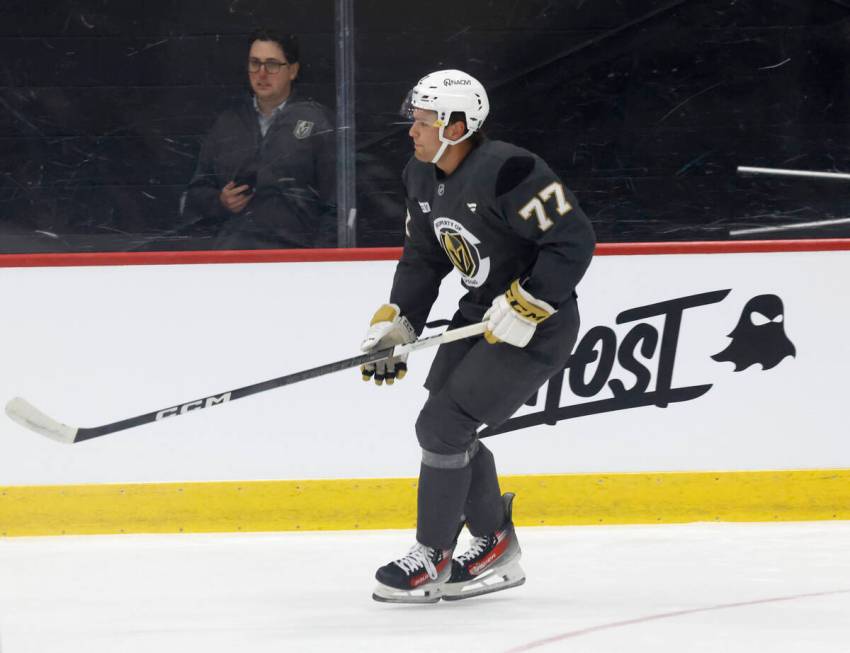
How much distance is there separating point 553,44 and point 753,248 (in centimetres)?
90

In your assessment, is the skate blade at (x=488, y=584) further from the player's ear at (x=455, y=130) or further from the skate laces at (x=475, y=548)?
the player's ear at (x=455, y=130)

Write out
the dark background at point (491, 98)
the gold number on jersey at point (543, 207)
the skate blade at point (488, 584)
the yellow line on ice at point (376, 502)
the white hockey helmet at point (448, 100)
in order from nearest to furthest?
the gold number on jersey at point (543, 207), the white hockey helmet at point (448, 100), the skate blade at point (488, 584), the yellow line on ice at point (376, 502), the dark background at point (491, 98)

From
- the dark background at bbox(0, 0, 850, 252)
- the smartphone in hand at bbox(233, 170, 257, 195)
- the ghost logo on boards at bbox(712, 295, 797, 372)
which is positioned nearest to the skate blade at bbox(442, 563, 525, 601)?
the ghost logo on boards at bbox(712, 295, 797, 372)

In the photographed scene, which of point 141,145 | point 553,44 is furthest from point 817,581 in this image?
point 141,145

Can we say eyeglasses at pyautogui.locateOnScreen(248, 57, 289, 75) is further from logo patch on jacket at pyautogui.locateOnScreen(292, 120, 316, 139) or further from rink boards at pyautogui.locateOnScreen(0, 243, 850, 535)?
rink boards at pyautogui.locateOnScreen(0, 243, 850, 535)

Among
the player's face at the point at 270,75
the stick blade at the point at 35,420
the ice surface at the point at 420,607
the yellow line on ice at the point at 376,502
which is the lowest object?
the ice surface at the point at 420,607

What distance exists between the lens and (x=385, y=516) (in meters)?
4.23

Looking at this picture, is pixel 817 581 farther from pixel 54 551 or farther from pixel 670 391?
pixel 54 551

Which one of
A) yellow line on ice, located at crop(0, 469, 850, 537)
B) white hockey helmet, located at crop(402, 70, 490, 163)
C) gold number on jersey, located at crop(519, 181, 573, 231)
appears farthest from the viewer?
yellow line on ice, located at crop(0, 469, 850, 537)

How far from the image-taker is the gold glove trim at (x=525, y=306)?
314cm

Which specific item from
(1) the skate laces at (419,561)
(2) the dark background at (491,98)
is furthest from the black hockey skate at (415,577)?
(2) the dark background at (491,98)

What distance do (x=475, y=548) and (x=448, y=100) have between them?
109 cm

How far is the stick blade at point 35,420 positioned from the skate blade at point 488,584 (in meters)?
0.97

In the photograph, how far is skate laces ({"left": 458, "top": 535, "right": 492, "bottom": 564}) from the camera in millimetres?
3460
